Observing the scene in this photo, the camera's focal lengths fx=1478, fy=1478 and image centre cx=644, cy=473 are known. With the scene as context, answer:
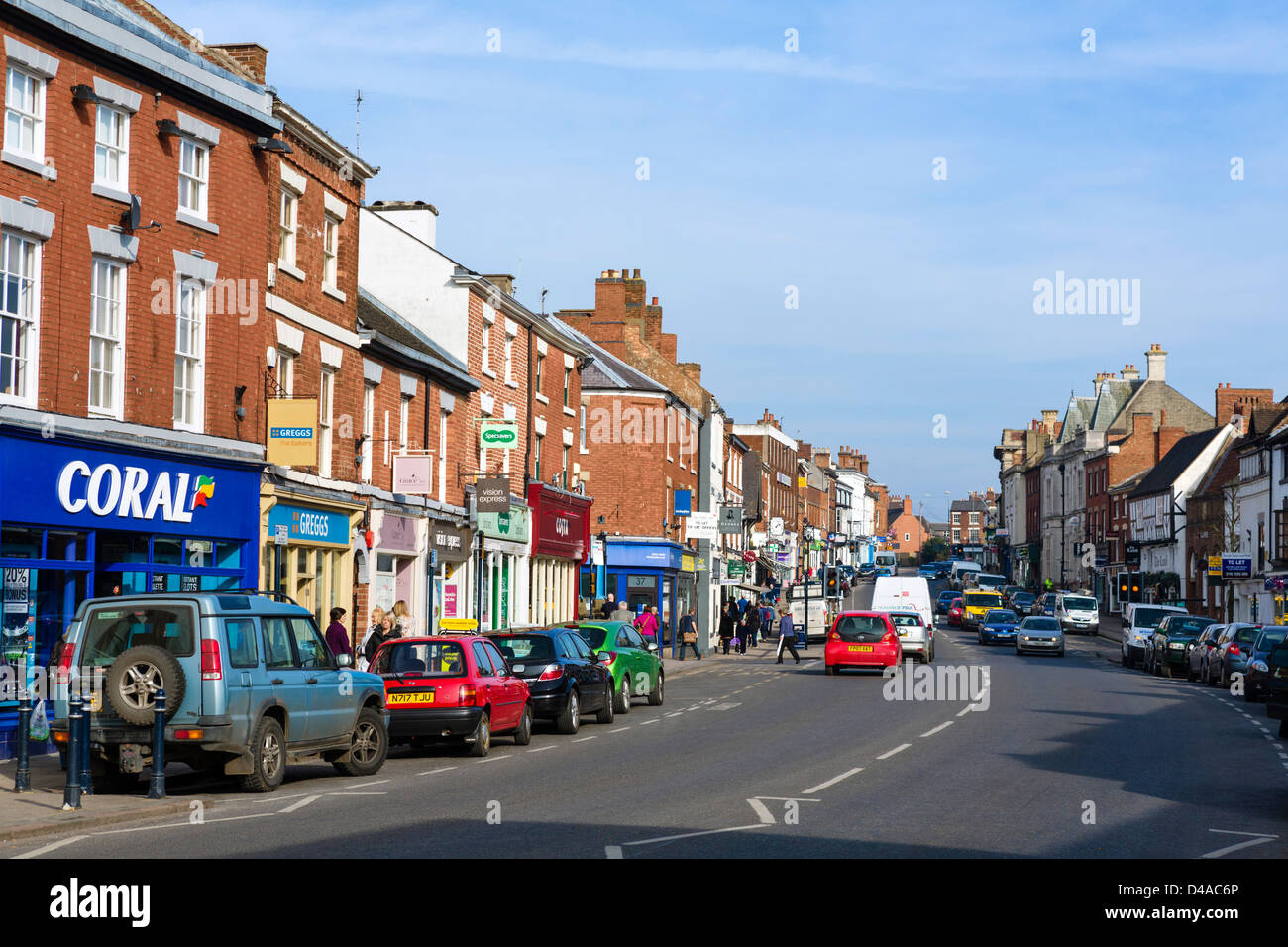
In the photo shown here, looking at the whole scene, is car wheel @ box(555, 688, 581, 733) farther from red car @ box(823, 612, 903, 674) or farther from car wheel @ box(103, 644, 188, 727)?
red car @ box(823, 612, 903, 674)

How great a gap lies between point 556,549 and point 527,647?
21348 mm

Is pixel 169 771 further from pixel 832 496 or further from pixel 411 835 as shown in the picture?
pixel 832 496

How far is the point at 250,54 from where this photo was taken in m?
26.2

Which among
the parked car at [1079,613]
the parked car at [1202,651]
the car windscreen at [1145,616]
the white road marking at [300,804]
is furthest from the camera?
the parked car at [1079,613]

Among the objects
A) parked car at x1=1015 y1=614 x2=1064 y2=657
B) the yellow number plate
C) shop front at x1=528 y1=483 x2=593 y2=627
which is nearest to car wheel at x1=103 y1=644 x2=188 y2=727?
the yellow number plate

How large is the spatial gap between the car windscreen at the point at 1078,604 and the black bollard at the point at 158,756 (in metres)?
63.3

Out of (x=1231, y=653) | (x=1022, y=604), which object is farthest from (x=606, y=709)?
(x=1022, y=604)

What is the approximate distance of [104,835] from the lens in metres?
12.2

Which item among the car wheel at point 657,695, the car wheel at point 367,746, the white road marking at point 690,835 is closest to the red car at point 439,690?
the car wheel at point 367,746

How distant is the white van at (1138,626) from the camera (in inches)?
1823

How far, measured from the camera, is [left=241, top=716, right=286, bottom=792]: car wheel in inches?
591

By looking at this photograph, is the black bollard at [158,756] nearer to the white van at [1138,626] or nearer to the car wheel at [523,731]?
the car wheel at [523,731]

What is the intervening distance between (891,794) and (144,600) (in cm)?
774
